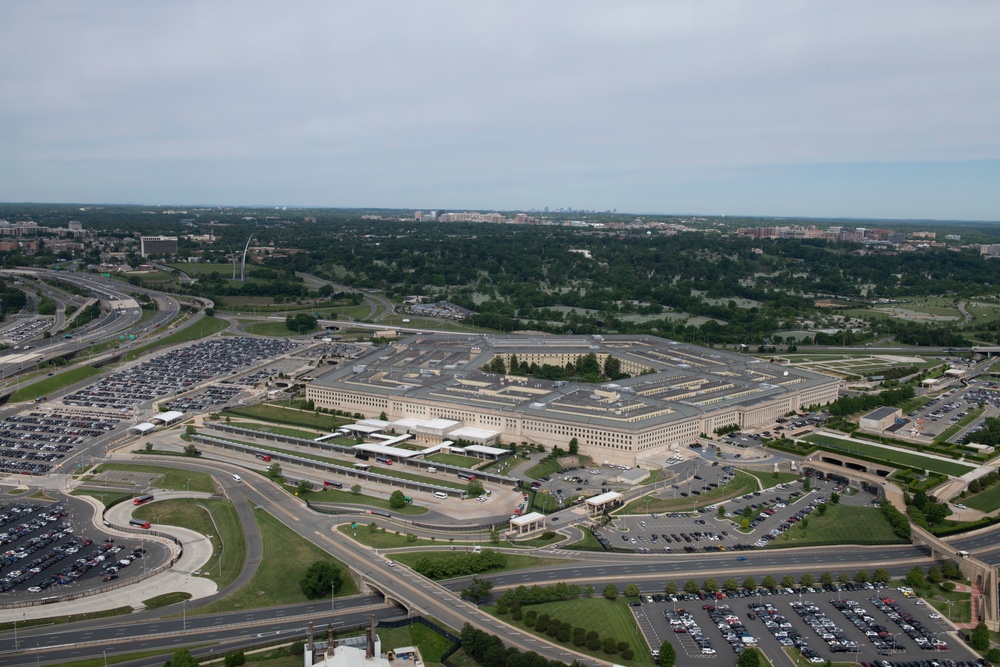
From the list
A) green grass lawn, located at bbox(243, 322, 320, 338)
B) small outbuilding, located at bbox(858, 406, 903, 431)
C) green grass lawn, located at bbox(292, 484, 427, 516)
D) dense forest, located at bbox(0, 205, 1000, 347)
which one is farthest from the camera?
dense forest, located at bbox(0, 205, 1000, 347)

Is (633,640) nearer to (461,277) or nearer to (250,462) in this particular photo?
(250,462)

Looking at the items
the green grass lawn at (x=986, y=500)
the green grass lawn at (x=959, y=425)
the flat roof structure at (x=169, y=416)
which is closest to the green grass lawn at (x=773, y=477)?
the green grass lawn at (x=986, y=500)

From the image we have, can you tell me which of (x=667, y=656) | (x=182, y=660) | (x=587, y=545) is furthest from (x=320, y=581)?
(x=667, y=656)

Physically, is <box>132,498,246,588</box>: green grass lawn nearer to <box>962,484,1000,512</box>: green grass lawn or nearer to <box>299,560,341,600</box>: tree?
<box>299,560,341,600</box>: tree

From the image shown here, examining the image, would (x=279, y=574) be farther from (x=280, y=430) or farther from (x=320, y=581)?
(x=280, y=430)

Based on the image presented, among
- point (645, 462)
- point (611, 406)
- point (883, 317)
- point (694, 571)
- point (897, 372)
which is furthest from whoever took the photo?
point (883, 317)

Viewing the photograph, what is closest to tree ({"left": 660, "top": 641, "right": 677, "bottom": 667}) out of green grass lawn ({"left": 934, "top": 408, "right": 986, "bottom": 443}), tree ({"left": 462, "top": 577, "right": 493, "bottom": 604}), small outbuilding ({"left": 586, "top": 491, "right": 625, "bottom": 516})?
tree ({"left": 462, "top": 577, "right": 493, "bottom": 604})

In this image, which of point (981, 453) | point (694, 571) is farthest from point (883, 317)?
point (694, 571)
